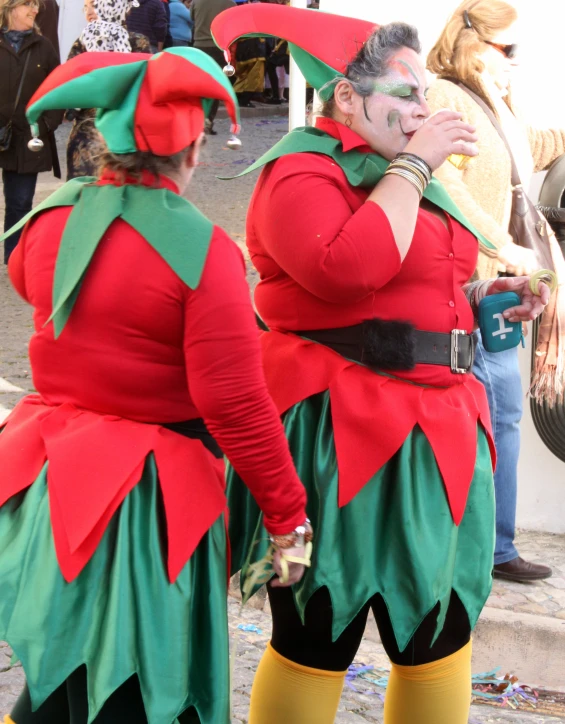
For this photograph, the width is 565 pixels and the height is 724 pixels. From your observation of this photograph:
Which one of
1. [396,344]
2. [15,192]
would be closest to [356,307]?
[396,344]

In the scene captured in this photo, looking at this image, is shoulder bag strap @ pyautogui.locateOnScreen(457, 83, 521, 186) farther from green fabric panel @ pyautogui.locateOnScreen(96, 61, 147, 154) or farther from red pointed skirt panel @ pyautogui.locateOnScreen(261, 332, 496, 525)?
green fabric panel @ pyautogui.locateOnScreen(96, 61, 147, 154)

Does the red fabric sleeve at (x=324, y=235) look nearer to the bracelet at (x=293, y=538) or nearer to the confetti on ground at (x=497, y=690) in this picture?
the bracelet at (x=293, y=538)

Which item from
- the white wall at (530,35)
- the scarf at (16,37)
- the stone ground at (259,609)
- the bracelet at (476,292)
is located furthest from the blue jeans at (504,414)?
the scarf at (16,37)

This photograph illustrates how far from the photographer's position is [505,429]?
3480mm

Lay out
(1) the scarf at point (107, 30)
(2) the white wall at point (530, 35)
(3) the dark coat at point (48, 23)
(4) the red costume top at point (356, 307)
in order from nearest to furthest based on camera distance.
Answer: (4) the red costume top at point (356, 307) → (2) the white wall at point (530, 35) → (1) the scarf at point (107, 30) → (3) the dark coat at point (48, 23)

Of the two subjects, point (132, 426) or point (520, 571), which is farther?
point (520, 571)

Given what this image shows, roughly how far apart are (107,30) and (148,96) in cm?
569

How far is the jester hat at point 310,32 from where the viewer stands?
2.25 meters

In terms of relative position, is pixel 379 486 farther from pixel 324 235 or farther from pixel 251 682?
pixel 251 682

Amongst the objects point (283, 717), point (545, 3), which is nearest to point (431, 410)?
point (283, 717)

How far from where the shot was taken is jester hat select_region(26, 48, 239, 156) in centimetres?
169

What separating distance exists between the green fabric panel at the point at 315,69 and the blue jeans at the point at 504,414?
1.27 meters

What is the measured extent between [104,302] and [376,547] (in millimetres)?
797

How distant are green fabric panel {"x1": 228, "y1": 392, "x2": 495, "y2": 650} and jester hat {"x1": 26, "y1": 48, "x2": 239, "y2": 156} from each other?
0.69 metres
